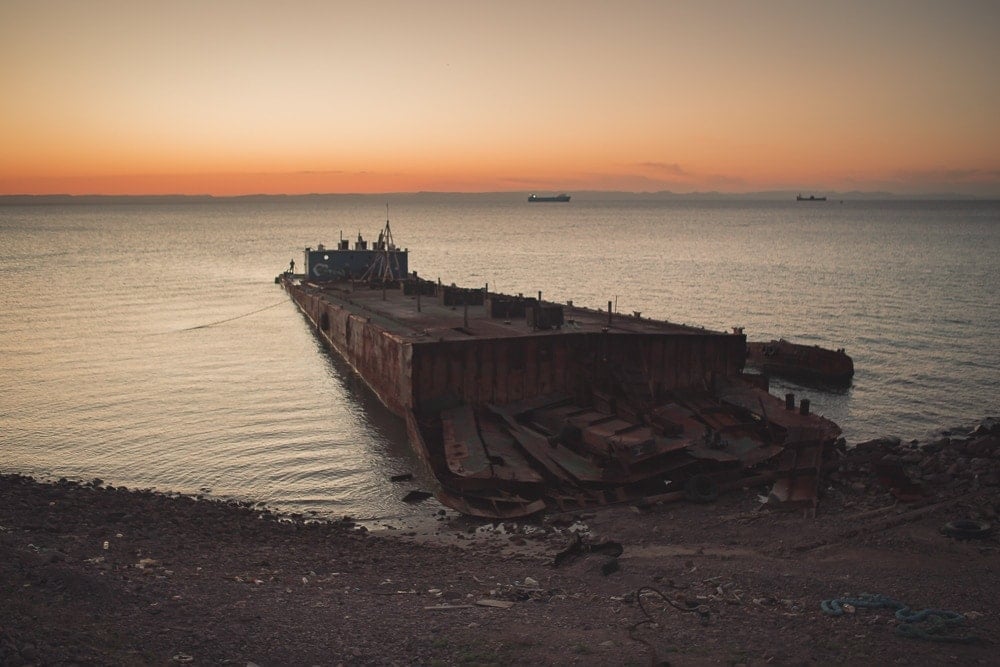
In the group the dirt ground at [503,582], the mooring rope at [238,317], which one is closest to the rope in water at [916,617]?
the dirt ground at [503,582]

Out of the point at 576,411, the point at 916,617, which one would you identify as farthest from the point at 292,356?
the point at 916,617

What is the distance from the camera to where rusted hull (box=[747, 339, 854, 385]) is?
3169 centimetres

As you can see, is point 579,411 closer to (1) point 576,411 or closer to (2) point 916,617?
(1) point 576,411

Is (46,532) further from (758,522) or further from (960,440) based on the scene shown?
(960,440)

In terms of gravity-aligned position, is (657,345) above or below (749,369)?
above

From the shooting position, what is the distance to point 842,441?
22.1m

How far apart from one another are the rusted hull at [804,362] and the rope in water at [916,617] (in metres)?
20.9

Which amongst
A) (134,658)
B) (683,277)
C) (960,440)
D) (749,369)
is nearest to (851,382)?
(749,369)

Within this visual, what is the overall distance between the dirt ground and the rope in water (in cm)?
4

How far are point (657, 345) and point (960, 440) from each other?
9.03 metres

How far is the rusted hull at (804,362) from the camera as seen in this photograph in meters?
31.7

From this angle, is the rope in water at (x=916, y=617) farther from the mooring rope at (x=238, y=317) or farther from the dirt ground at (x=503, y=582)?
the mooring rope at (x=238, y=317)

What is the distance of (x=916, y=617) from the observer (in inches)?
396

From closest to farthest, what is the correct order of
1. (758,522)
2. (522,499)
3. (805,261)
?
(758,522), (522,499), (805,261)
